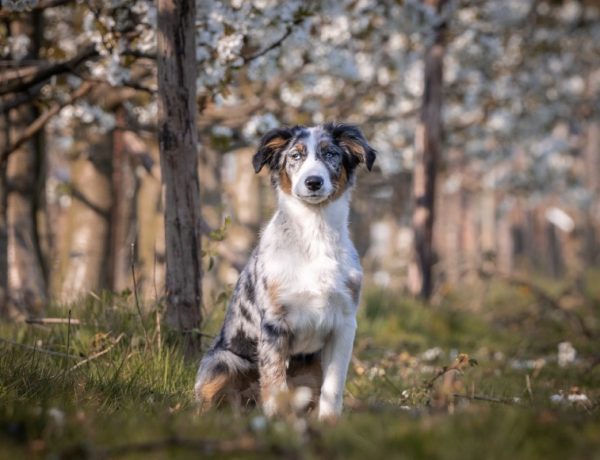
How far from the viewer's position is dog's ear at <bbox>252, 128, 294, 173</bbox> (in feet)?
18.8

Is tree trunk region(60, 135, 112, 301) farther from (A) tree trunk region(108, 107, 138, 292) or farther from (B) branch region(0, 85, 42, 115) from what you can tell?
(B) branch region(0, 85, 42, 115)

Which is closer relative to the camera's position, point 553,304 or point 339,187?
point 339,187

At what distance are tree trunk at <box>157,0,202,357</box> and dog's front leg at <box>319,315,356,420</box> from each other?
1.53 meters

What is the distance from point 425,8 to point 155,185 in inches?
241

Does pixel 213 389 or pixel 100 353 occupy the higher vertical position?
pixel 100 353

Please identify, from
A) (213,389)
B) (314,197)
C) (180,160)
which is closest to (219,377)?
(213,389)

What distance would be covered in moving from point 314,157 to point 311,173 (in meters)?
0.26

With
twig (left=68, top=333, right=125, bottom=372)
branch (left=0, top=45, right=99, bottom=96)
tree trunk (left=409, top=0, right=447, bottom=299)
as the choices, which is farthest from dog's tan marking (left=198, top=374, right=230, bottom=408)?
tree trunk (left=409, top=0, right=447, bottom=299)

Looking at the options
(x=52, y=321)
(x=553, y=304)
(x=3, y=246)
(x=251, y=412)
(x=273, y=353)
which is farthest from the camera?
(x=553, y=304)

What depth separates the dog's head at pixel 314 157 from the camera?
17.7 ft

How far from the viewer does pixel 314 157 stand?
554 cm

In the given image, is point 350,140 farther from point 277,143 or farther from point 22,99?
point 22,99

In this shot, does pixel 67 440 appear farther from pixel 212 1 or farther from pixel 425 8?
pixel 425 8

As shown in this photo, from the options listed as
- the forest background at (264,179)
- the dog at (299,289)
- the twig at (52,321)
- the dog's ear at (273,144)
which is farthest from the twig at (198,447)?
the twig at (52,321)
